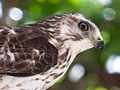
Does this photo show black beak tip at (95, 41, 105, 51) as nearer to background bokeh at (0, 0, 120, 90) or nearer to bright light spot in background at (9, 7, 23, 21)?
background bokeh at (0, 0, 120, 90)

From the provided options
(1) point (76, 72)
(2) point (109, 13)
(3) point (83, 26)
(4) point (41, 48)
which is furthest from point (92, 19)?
(4) point (41, 48)

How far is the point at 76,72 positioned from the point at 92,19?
65 centimetres

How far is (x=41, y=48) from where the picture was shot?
1942mm

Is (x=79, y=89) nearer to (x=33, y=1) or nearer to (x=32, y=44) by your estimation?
(x=33, y=1)

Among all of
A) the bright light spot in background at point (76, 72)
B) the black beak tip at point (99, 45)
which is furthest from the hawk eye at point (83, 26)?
the bright light spot in background at point (76, 72)

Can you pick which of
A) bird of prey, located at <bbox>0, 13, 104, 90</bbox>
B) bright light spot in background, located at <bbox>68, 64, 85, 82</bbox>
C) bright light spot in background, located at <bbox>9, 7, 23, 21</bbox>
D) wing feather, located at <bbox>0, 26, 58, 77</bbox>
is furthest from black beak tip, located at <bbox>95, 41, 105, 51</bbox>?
bright light spot in background, located at <bbox>68, 64, 85, 82</bbox>

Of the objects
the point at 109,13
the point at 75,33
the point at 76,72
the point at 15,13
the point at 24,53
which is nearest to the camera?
the point at 24,53

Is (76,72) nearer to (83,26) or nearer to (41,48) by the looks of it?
(83,26)

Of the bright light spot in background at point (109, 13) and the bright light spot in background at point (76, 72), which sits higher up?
the bright light spot in background at point (109, 13)

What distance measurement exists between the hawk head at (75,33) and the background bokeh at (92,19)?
952mm

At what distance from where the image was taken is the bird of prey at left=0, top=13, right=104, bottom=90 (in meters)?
1.83

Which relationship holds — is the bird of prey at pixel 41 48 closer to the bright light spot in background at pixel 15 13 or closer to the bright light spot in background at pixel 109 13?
the bright light spot in background at pixel 15 13

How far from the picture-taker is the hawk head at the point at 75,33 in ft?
6.97

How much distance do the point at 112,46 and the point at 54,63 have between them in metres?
1.53
